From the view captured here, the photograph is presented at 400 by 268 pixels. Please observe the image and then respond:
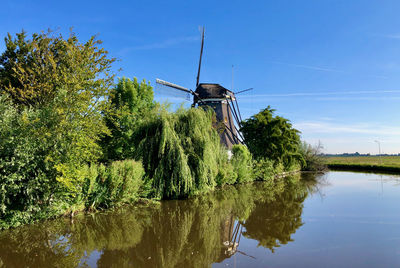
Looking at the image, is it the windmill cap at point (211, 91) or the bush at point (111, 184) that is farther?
the windmill cap at point (211, 91)

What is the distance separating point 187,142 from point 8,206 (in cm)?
773

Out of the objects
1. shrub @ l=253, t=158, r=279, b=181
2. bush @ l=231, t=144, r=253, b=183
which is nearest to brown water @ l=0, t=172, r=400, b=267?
bush @ l=231, t=144, r=253, b=183

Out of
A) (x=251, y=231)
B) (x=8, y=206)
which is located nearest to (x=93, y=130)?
(x=8, y=206)

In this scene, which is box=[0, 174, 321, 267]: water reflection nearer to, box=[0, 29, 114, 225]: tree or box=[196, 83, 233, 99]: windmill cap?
box=[0, 29, 114, 225]: tree

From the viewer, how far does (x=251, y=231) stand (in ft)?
26.0

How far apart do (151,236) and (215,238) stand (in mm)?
1909

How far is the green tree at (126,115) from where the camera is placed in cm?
1691

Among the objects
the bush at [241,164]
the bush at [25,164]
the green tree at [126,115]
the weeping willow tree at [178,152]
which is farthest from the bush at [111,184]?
the bush at [241,164]

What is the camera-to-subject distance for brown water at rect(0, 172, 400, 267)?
562 cm

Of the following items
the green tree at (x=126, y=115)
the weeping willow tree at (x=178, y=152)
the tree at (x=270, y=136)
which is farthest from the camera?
the tree at (x=270, y=136)

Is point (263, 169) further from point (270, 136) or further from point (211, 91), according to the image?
point (211, 91)

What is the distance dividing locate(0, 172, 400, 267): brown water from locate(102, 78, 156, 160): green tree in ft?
20.9

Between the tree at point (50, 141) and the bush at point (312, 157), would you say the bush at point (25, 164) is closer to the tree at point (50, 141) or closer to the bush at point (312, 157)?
the tree at point (50, 141)

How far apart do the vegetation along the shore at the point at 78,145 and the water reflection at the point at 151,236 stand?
0.94 metres
